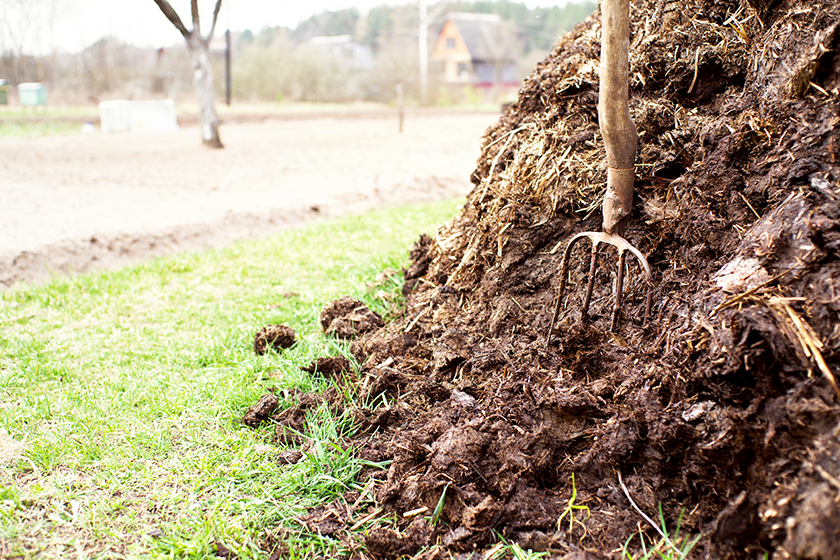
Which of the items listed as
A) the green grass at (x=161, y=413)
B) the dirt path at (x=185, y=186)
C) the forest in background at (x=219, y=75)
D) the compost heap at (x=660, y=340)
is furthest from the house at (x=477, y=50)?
the compost heap at (x=660, y=340)

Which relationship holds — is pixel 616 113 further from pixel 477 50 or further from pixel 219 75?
pixel 477 50

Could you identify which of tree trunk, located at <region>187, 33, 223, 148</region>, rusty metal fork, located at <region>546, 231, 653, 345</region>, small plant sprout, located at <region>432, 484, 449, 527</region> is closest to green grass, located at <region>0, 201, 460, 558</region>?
small plant sprout, located at <region>432, 484, 449, 527</region>

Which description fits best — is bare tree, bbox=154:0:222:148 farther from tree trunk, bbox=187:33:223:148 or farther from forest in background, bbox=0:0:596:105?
forest in background, bbox=0:0:596:105

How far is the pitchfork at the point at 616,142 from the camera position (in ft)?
6.74

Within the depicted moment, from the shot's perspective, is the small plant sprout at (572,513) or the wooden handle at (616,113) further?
the wooden handle at (616,113)

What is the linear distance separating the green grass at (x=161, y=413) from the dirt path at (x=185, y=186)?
116 cm

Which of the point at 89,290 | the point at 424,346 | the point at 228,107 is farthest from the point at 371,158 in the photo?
the point at 228,107

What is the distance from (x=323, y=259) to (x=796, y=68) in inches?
154

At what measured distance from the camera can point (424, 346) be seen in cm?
274

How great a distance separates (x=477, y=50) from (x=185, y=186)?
46.5 meters

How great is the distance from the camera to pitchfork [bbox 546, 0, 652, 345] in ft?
6.74

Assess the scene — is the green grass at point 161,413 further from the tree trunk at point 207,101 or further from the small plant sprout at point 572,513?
the tree trunk at point 207,101

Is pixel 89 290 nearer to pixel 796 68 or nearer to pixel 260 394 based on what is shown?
pixel 260 394

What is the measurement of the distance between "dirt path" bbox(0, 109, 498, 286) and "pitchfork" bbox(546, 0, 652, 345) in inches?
189
